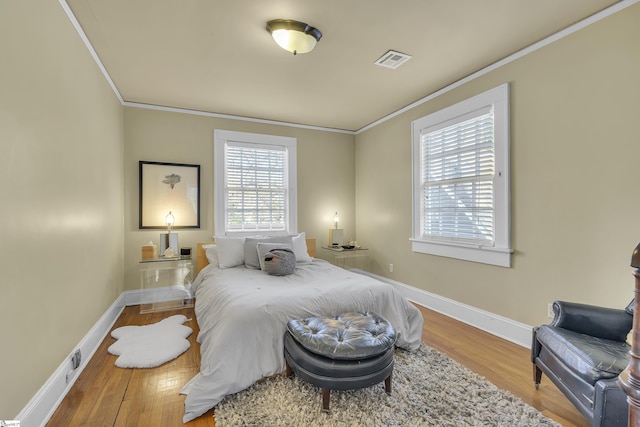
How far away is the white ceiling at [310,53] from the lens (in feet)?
7.18

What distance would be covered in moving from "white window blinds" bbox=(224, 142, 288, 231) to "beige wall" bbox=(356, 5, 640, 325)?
2.72 meters

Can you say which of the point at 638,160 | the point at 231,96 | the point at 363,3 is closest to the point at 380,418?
the point at 638,160

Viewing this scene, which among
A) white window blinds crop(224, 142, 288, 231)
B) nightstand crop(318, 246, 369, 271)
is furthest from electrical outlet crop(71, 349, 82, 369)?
nightstand crop(318, 246, 369, 271)

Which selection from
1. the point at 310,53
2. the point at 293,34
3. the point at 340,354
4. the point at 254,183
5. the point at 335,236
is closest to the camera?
the point at 340,354

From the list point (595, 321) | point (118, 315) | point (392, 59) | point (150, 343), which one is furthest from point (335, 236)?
point (595, 321)

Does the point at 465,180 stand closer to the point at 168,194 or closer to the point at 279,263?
the point at 279,263

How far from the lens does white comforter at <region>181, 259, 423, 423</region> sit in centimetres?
198

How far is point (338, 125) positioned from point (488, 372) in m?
4.00

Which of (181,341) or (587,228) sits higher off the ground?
(587,228)

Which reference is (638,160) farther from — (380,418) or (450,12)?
(380,418)

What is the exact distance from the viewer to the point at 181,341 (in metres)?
2.86

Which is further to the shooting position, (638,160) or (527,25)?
(527,25)

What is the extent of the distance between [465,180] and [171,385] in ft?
11.1

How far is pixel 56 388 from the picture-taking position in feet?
6.33
